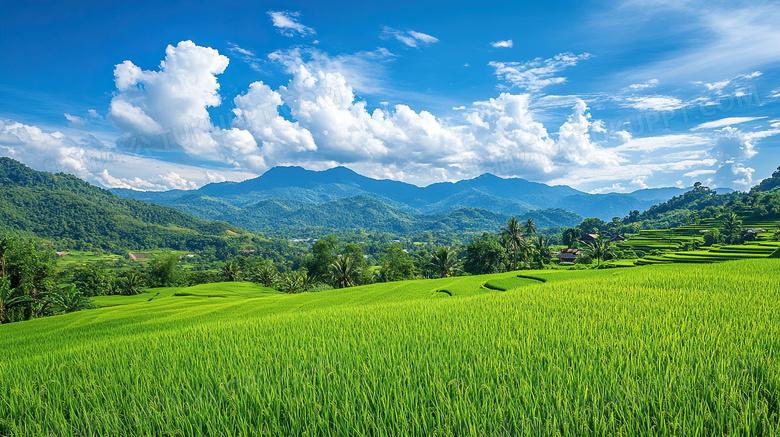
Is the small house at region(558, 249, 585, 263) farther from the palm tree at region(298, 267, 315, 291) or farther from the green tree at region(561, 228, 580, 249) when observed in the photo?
the palm tree at region(298, 267, 315, 291)

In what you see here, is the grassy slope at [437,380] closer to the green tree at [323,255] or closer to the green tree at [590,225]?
the green tree at [323,255]

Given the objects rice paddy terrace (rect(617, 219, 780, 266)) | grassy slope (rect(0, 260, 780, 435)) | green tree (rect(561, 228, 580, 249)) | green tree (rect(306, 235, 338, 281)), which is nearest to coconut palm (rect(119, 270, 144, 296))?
green tree (rect(306, 235, 338, 281))

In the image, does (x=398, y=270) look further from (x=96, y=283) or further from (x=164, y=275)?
(x=96, y=283)

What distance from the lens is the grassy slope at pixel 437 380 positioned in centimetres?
260

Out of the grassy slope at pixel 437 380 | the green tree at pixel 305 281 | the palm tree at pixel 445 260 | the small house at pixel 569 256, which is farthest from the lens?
the small house at pixel 569 256

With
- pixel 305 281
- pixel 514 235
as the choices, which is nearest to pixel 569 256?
pixel 514 235

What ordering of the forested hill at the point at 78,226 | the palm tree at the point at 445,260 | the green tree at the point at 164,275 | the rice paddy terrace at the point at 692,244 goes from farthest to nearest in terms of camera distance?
1. the forested hill at the point at 78,226
2. the green tree at the point at 164,275
3. the palm tree at the point at 445,260
4. the rice paddy terrace at the point at 692,244

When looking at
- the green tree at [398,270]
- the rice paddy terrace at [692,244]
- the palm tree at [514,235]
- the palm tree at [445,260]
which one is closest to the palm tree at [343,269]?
the palm tree at [445,260]

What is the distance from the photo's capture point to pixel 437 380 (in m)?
3.35

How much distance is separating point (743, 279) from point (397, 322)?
1289 cm

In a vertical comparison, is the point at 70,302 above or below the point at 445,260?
below

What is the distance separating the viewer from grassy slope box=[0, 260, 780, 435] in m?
2.60

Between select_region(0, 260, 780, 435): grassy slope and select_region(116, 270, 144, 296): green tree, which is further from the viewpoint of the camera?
select_region(116, 270, 144, 296): green tree

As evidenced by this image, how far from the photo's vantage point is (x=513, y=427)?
2.51 metres
